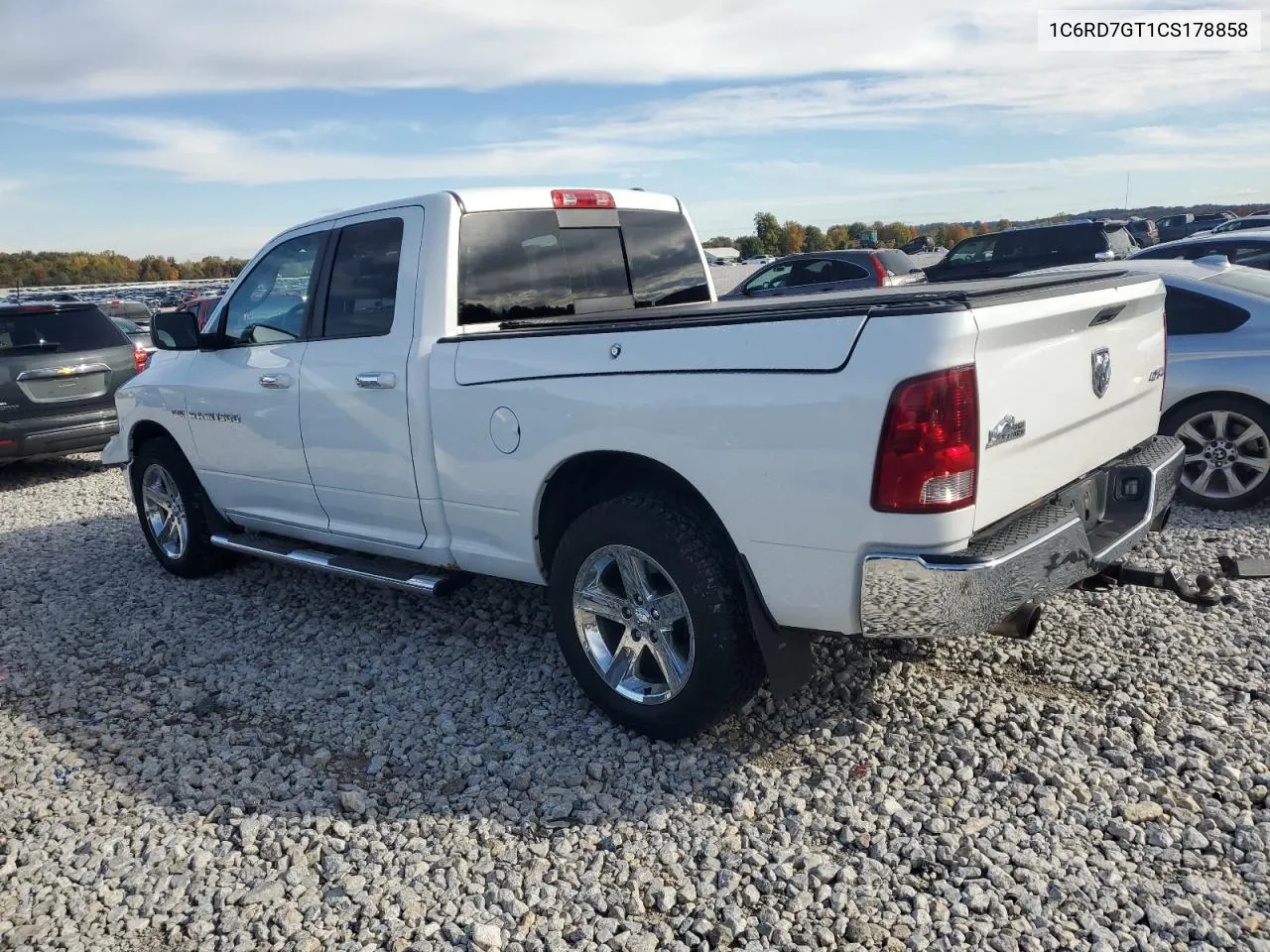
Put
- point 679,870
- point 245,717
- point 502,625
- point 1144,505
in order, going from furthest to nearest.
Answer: point 502,625 < point 245,717 < point 1144,505 < point 679,870

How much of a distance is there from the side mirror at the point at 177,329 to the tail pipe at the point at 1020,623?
4.24 metres

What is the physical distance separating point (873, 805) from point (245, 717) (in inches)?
102

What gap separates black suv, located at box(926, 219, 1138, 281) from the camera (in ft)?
50.3

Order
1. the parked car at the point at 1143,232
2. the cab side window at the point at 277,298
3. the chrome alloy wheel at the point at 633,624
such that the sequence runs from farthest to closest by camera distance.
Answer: the parked car at the point at 1143,232
the cab side window at the point at 277,298
the chrome alloy wheel at the point at 633,624

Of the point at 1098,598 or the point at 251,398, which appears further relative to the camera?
the point at 251,398

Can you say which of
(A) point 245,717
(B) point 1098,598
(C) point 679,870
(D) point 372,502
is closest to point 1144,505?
(B) point 1098,598

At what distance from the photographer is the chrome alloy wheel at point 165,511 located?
595 cm

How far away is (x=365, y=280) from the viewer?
4.50 meters

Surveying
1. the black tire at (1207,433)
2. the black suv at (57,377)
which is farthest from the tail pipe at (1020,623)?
the black suv at (57,377)

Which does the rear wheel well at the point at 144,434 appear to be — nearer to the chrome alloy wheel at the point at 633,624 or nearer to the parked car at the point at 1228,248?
the chrome alloy wheel at the point at 633,624

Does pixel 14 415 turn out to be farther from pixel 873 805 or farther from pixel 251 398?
pixel 873 805

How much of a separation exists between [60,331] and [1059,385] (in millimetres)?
9502

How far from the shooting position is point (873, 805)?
318cm

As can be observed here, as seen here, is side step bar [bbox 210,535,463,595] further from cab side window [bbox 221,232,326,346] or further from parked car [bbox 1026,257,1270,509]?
parked car [bbox 1026,257,1270,509]
